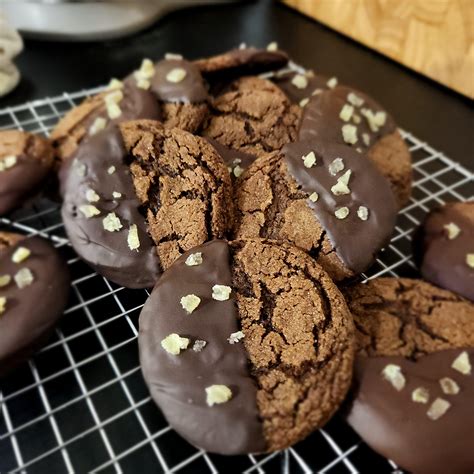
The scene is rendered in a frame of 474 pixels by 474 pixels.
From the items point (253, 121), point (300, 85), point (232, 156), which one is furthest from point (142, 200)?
point (300, 85)

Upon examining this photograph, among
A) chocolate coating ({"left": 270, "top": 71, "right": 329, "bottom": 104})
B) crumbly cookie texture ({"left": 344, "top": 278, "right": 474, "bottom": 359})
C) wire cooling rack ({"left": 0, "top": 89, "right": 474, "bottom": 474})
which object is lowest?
wire cooling rack ({"left": 0, "top": 89, "right": 474, "bottom": 474})

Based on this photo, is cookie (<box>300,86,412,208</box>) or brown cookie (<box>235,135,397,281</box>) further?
cookie (<box>300,86,412,208</box>)

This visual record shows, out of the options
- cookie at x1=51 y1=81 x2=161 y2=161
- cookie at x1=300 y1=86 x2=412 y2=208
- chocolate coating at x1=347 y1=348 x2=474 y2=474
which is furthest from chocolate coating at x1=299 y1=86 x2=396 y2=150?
chocolate coating at x1=347 y1=348 x2=474 y2=474

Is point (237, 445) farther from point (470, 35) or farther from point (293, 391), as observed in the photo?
point (470, 35)

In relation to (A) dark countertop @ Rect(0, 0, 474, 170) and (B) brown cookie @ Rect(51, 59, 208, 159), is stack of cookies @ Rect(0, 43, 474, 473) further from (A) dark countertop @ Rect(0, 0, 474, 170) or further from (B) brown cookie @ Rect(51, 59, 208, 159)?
(A) dark countertop @ Rect(0, 0, 474, 170)

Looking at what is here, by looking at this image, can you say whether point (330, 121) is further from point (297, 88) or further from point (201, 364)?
point (201, 364)
